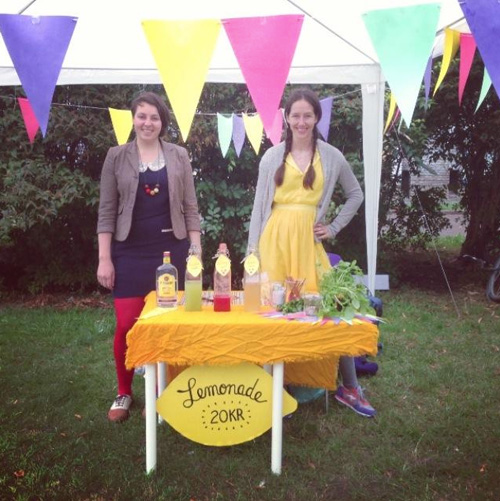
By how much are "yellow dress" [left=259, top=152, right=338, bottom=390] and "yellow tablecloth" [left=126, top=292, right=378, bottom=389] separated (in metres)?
0.55

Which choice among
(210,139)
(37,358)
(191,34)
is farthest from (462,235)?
(191,34)

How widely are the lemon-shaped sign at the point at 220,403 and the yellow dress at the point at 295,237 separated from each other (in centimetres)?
58

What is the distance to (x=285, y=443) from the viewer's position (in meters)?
2.70

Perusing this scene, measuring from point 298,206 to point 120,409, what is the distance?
53.9 inches

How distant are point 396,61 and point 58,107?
402cm

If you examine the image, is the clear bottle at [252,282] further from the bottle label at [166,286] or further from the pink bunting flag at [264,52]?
the pink bunting flag at [264,52]

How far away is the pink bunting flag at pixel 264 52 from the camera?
2.38m

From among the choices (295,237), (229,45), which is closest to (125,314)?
(295,237)

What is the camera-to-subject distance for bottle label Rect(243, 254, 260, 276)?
2395 millimetres

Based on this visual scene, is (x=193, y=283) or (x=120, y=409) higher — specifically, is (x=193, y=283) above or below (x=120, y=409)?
above

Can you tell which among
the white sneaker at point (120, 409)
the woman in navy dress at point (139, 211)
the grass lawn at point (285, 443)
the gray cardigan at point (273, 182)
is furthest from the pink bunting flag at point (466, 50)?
the white sneaker at point (120, 409)

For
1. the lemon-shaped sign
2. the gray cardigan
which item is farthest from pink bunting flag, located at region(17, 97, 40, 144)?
Result: the lemon-shaped sign

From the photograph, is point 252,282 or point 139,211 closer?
point 252,282

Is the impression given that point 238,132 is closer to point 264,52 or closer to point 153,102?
point 153,102
